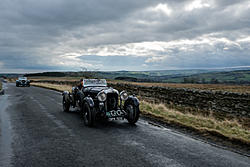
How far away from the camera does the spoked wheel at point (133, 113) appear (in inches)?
341

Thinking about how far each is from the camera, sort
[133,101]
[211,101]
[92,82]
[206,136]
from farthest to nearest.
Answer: [211,101], [92,82], [133,101], [206,136]

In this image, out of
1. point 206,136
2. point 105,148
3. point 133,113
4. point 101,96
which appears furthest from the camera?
point 133,113

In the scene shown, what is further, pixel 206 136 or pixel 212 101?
pixel 212 101

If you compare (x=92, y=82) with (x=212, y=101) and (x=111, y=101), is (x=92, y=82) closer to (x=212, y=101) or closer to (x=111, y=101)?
(x=111, y=101)

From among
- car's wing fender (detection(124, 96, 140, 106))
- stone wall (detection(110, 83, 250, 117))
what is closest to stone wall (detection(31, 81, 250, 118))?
stone wall (detection(110, 83, 250, 117))

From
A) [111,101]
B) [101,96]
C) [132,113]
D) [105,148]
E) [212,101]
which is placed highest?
[101,96]

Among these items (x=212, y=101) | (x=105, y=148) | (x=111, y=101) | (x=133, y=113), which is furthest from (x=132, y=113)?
(x=212, y=101)

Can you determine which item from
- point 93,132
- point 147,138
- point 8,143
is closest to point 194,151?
point 147,138

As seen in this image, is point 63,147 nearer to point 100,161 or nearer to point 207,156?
point 100,161

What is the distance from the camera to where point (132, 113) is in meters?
8.75

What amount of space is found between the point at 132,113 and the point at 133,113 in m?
0.05

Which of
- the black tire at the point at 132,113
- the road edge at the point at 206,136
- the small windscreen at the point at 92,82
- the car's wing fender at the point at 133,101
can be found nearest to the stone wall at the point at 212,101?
the road edge at the point at 206,136

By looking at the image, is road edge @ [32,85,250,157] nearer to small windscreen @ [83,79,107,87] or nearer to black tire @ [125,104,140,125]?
black tire @ [125,104,140,125]

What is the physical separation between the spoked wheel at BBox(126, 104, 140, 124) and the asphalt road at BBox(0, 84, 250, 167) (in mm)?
403
